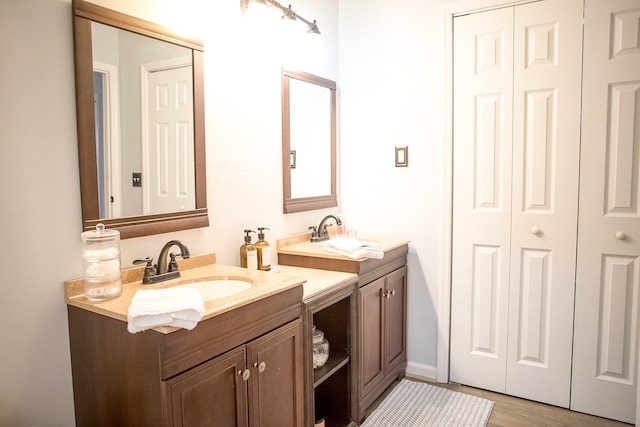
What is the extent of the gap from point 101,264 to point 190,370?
0.49 m

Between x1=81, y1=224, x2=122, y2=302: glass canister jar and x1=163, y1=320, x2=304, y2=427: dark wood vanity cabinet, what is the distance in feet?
1.39

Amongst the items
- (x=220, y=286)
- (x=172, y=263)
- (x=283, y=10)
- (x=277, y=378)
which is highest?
(x=283, y=10)

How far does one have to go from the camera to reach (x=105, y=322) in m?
1.44

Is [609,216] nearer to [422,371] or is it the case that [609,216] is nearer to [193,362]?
[422,371]

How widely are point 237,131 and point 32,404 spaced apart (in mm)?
1404

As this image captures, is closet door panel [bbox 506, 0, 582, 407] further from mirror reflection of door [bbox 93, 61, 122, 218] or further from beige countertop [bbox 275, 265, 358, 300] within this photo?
mirror reflection of door [bbox 93, 61, 122, 218]

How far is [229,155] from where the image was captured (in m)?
2.21

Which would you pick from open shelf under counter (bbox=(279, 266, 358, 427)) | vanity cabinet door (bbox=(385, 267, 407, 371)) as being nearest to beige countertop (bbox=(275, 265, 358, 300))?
open shelf under counter (bbox=(279, 266, 358, 427))

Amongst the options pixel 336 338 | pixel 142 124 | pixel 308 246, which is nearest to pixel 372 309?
pixel 336 338

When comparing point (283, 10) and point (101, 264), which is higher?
point (283, 10)

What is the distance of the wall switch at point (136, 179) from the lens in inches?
69.4

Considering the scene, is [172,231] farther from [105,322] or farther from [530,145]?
[530,145]

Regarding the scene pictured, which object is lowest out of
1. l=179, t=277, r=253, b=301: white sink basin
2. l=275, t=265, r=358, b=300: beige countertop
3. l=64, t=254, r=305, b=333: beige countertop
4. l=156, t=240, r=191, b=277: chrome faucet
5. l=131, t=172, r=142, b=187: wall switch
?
l=275, t=265, r=358, b=300: beige countertop

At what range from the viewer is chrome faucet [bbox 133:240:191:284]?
5.73ft
